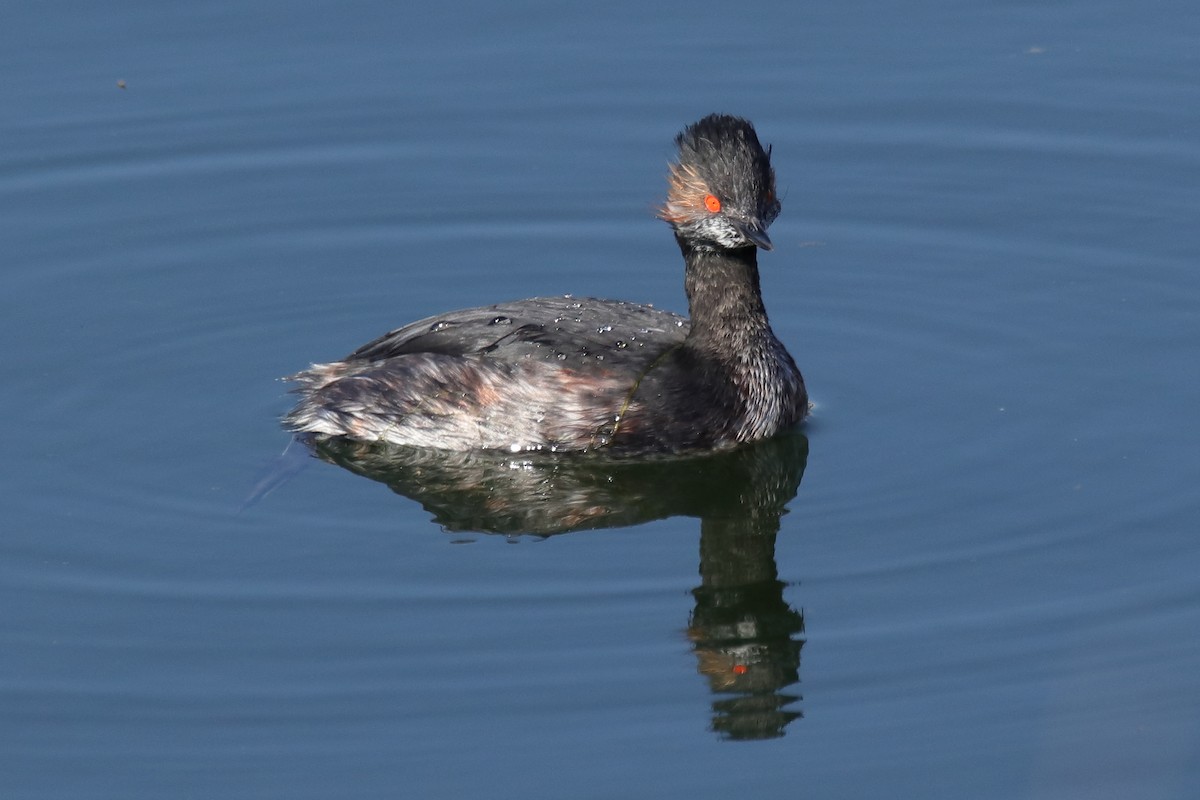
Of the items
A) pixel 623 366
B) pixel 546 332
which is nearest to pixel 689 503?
pixel 623 366

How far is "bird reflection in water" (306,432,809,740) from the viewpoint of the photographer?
365 inches

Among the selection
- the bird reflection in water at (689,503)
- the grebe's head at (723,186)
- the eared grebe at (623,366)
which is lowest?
the bird reflection in water at (689,503)

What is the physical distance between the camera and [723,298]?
11336 mm

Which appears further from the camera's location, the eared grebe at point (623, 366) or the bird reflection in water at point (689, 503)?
the eared grebe at point (623, 366)

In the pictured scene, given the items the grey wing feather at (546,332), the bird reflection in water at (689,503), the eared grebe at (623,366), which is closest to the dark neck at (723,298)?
the eared grebe at (623,366)

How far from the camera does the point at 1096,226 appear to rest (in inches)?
531

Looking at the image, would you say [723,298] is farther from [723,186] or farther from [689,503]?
[689,503]

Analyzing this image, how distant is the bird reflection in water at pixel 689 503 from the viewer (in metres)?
9.28

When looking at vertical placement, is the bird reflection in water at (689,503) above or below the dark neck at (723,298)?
below

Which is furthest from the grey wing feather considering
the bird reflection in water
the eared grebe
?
the bird reflection in water

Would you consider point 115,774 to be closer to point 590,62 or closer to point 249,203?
point 249,203

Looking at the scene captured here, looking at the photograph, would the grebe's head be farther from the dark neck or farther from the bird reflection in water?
the bird reflection in water

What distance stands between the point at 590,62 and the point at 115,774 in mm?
8353

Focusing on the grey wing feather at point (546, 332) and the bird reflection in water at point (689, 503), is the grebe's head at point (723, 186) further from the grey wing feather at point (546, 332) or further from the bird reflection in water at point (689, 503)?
the bird reflection in water at point (689, 503)
